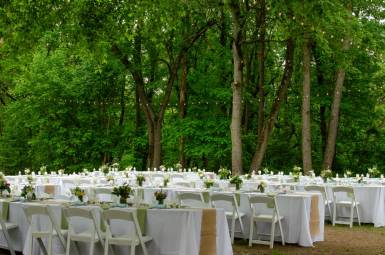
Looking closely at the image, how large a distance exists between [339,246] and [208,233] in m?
3.38

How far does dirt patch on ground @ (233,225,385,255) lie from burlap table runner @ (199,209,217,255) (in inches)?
56.9

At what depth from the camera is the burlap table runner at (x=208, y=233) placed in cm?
822

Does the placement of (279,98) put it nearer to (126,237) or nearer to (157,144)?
(157,144)

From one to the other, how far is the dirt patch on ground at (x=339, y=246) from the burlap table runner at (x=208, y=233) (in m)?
1.45

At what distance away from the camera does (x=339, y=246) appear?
10.5 meters

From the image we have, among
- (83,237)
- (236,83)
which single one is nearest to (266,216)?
(83,237)

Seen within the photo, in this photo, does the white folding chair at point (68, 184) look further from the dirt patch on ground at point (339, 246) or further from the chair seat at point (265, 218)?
the chair seat at point (265, 218)

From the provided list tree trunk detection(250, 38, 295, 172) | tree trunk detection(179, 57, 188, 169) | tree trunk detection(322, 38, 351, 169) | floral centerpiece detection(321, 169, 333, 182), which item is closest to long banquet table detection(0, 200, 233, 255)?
floral centerpiece detection(321, 169, 333, 182)

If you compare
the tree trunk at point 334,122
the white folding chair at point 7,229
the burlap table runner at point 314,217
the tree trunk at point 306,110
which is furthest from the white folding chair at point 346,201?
the tree trunk at point 334,122

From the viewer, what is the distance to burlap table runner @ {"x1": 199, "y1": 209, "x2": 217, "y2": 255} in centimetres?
822

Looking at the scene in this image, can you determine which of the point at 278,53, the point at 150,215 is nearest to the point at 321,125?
the point at 278,53

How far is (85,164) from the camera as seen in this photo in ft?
93.6

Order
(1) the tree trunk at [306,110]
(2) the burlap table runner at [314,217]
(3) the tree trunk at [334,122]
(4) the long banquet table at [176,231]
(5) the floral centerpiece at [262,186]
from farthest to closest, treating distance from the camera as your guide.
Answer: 1. (3) the tree trunk at [334,122]
2. (1) the tree trunk at [306,110]
3. (5) the floral centerpiece at [262,186]
4. (2) the burlap table runner at [314,217]
5. (4) the long banquet table at [176,231]

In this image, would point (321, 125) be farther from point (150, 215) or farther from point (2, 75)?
point (150, 215)
